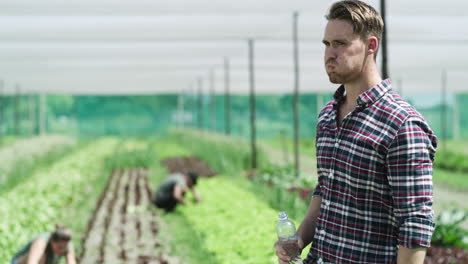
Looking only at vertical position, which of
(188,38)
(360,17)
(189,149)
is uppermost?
(188,38)

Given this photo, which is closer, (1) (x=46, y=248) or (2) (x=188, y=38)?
(1) (x=46, y=248)

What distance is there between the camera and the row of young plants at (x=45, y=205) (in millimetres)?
4820

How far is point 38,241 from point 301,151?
59.5ft

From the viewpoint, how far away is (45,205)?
233 inches

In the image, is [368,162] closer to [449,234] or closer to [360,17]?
[360,17]

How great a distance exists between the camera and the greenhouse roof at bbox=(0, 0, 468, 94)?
7.78 m

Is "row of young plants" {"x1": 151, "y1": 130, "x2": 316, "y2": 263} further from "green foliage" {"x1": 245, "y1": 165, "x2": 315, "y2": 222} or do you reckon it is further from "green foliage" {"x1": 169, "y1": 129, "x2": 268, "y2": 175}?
"green foliage" {"x1": 169, "y1": 129, "x2": 268, "y2": 175}

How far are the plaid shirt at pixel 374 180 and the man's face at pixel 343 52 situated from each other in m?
0.08

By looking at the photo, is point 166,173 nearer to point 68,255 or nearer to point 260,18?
point 260,18

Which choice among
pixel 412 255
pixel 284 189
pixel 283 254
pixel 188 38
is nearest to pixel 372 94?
pixel 412 255

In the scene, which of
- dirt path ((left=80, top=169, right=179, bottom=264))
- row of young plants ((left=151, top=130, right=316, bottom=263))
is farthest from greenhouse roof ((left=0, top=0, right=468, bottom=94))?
dirt path ((left=80, top=169, right=179, bottom=264))

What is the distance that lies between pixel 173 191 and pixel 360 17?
6673 millimetres

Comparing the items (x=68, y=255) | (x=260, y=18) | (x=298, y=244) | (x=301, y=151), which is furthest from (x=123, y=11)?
(x=301, y=151)

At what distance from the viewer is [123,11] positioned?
7844 mm
